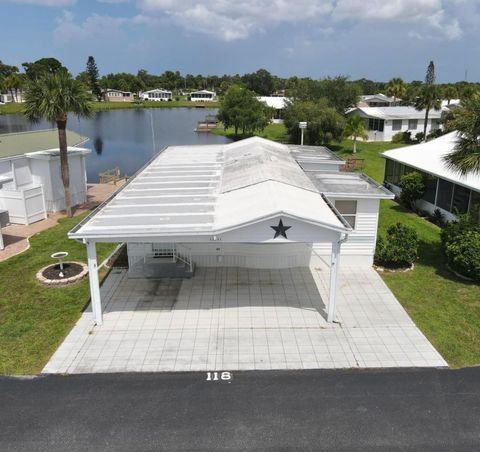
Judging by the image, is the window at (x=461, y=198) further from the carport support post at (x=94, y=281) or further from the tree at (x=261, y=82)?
the tree at (x=261, y=82)

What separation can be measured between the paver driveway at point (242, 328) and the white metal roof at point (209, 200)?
2560 mm

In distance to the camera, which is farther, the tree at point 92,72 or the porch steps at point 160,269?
the tree at point 92,72

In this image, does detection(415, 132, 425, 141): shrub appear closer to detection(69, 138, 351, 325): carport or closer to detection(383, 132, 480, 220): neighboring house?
detection(383, 132, 480, 220): neighboring house

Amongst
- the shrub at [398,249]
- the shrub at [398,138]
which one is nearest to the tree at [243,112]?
the shrub at [398,138]

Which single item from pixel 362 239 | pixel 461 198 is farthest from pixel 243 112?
pixel 362 239

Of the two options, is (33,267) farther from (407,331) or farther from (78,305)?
(407,331)

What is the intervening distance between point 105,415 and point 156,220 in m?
4.89

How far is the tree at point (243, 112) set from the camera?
50656 millimetres

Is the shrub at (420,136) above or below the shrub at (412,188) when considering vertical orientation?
above

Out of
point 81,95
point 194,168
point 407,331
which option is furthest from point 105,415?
point 81,95

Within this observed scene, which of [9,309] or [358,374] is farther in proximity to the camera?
[9,309]

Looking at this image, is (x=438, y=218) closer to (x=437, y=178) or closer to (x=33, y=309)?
(x=437, y=178)

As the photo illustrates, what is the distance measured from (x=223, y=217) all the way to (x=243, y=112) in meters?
40.9

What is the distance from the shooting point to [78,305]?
509 inches
